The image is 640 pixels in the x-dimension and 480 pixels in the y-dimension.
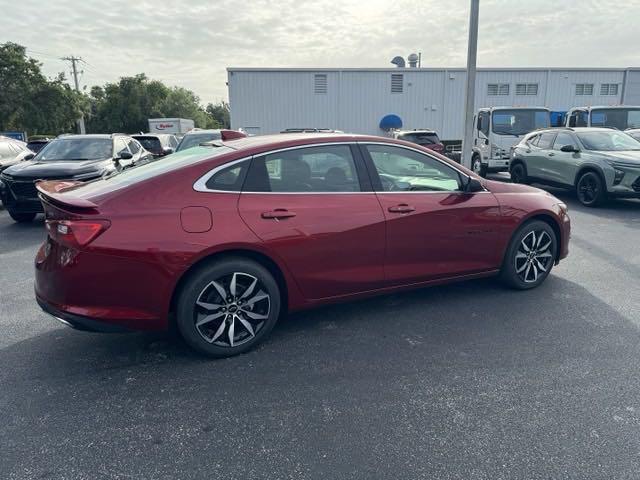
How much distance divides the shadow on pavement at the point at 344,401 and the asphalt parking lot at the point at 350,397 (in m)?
0.01

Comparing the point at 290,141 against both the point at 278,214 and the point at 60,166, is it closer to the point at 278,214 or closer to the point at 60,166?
the point at 278,214

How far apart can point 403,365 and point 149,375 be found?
69.3 inches

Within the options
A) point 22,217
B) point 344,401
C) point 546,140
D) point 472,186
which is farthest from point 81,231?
point 546,140

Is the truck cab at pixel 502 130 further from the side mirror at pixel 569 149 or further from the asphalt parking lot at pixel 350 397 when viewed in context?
the asphalt parking lot at pixel 350 397

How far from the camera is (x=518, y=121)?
14203 millimetres

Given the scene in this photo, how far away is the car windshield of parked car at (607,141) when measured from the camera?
30.7 feet

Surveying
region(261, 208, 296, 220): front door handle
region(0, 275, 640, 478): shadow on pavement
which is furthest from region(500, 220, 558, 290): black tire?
region(261, 208, 296, 220): front door handle

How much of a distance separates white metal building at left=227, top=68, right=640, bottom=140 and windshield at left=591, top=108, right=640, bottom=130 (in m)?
12.3

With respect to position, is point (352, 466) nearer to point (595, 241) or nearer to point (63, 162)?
point (595, 241)

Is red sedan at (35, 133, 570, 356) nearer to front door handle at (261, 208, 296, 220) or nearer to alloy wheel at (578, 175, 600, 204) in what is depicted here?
front door handle at (261, 208, 296, 220)

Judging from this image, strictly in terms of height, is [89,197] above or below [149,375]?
above

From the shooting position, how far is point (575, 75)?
25719mm

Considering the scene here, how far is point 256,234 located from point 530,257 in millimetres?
2907

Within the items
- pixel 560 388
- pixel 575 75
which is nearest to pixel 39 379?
pixel 560 388
